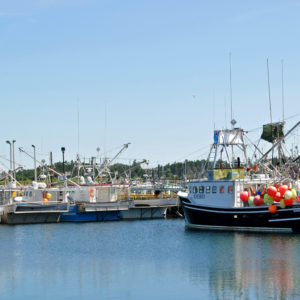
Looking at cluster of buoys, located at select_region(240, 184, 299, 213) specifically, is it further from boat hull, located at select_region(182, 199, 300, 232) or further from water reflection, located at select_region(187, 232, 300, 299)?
water reflection, located at select_region(187, 232, 300, 299)

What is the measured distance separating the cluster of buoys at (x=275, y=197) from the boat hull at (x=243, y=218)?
Answer: 0.55m

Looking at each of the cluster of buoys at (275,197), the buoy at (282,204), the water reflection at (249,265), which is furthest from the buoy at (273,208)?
the water reflection at (249,265)

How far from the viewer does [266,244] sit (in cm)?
4731

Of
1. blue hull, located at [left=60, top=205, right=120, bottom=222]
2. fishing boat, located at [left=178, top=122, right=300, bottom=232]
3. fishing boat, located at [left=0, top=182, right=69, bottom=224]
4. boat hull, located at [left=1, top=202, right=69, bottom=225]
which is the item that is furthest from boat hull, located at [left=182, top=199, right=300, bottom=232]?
fishing boat, located at [left=0, top=182, right=69, bottom=224]

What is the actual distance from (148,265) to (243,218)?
56.1ft

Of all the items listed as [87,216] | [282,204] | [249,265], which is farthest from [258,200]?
[87,216]

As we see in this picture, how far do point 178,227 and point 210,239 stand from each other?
1315 centimetres

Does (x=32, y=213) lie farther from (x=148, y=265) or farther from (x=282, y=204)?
(x=148, y=265)

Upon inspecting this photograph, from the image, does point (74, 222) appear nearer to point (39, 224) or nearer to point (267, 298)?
point (39, 224)

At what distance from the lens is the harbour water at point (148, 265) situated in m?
32.2

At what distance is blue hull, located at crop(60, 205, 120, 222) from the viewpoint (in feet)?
235

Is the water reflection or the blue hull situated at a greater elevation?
the blue hull

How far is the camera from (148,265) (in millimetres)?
39781

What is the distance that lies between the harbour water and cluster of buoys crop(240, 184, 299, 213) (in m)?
2.44
